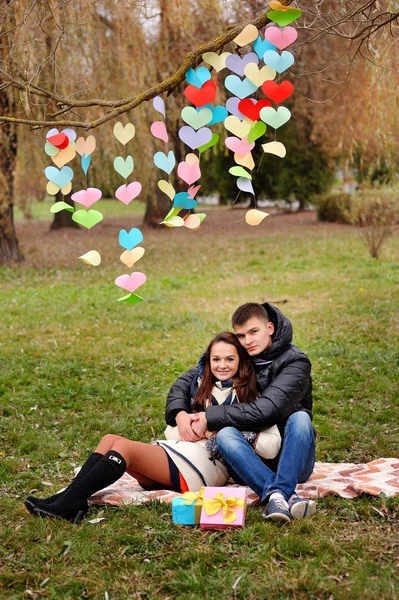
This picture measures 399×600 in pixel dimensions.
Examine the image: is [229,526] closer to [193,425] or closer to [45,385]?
[193,425]

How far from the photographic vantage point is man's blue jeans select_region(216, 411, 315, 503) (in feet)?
11.8

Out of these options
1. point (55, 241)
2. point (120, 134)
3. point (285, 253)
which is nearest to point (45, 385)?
point (120, 134)

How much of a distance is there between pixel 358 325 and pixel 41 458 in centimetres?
419

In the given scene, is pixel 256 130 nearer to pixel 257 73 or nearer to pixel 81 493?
pixel 257 73

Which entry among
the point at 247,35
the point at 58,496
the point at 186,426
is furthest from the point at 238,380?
the point at 247,35

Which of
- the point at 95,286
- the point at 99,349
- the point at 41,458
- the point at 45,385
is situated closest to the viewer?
the point at 41,458

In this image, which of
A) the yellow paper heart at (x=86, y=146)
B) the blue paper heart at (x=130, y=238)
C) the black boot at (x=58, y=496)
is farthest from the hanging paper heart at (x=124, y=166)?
the black boot at (x=58, y=496)

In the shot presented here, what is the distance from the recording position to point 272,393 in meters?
3.76

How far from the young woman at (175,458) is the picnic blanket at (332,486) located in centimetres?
10

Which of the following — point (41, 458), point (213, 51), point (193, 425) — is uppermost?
point (213, 51)

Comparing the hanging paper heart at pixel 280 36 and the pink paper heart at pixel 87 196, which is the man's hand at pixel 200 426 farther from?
the hanging paper heart at pixel 280 36

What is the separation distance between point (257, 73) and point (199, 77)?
0.33 metres

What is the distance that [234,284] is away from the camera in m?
11.1

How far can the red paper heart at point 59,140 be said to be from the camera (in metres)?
3.67
